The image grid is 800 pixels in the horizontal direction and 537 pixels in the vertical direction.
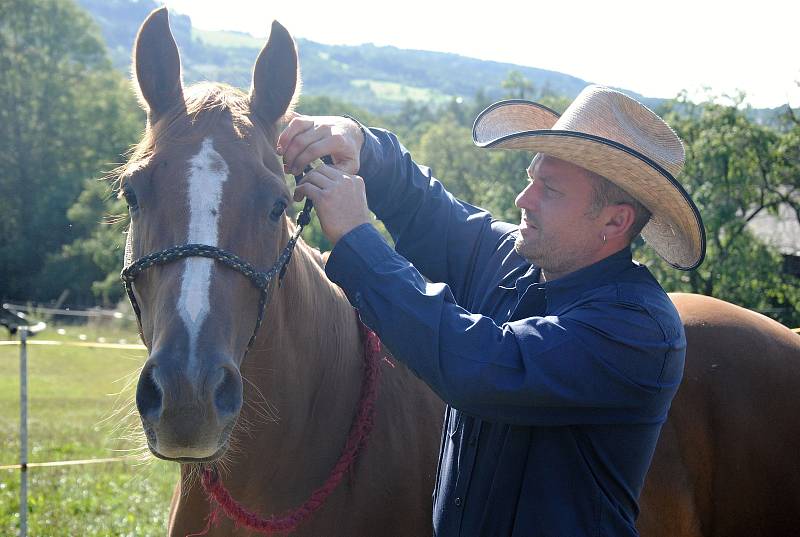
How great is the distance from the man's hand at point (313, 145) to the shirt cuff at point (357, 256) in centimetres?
44

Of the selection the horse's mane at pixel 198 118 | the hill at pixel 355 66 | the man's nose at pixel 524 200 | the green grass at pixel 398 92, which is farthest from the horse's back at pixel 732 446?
the green grass at pixel 398 92

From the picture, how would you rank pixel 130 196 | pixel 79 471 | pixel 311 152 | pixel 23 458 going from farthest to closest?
1. pixel 79 471
2. pixel 23 458
3. pixel 311 152
4. pixel 130 196

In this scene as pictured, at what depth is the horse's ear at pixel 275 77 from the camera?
2.72m

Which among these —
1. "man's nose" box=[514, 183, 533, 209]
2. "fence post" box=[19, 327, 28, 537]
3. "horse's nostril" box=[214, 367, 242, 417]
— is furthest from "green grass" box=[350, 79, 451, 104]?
"horse's nostril" box=[214, 367, 242, 417]

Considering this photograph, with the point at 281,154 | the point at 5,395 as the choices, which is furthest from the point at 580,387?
the point at 5,395

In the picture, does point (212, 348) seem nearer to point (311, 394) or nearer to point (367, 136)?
point (311, 394)

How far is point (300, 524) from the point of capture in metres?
2.65

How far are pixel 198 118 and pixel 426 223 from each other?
1.09 m

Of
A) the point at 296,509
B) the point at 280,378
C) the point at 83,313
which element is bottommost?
the point at 83,313

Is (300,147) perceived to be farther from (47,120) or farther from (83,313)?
(47,120)

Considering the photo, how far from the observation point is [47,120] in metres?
42.8

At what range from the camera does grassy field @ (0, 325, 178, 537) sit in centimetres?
614

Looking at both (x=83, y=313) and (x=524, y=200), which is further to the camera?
(x=83, y=313)


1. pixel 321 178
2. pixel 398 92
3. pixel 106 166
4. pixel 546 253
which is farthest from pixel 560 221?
pixel 398 92
